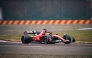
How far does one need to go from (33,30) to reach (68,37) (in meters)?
1.54

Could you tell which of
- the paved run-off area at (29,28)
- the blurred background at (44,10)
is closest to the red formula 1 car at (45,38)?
the paved run-off area at (29,28)

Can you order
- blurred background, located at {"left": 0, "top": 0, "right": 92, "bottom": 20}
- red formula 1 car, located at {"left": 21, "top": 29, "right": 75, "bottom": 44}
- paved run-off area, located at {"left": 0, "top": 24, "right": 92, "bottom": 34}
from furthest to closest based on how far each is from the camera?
paved run-off area, located at {"left": 0, "top": 24, "right": 92, "bottom": 34}
blurred background, located at {"left": 0, "top": 0, "right": 92, "bottom": 20}
red formula 1 car, located at {"left": 21, "top": 29, "right": 75, "bottom": 44}

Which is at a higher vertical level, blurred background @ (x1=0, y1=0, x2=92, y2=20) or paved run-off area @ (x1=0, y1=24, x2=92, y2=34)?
blurred background @ (x1=0, y1=0, x2=92, y2=20)

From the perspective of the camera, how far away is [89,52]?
9914 millimetres

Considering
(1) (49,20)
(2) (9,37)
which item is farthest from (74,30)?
(2) (9,37)

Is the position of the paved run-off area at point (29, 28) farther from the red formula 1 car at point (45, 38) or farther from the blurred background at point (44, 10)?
the red formula 1 car at point (45, 38)

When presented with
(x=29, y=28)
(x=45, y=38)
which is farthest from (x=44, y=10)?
(x=45, y=38)

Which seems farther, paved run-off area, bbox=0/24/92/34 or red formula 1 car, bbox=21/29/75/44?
paved run-off area, bbox=0/24/92/34

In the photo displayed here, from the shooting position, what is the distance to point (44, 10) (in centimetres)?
1333

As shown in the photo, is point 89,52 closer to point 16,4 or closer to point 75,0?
point 75,0

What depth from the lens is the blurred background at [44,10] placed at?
1279 cm

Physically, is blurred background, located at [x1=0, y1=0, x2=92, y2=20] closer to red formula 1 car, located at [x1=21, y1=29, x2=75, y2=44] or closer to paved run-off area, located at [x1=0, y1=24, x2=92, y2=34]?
paved run-off area, located at [x1=0, y1=24, x2=92, y2=34]

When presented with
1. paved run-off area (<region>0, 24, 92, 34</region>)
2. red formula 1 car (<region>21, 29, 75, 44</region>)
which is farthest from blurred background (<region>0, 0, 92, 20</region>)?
red formula 1 car (<region>21, 29, 75, 44</region>)

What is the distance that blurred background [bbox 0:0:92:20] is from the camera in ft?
42.0
